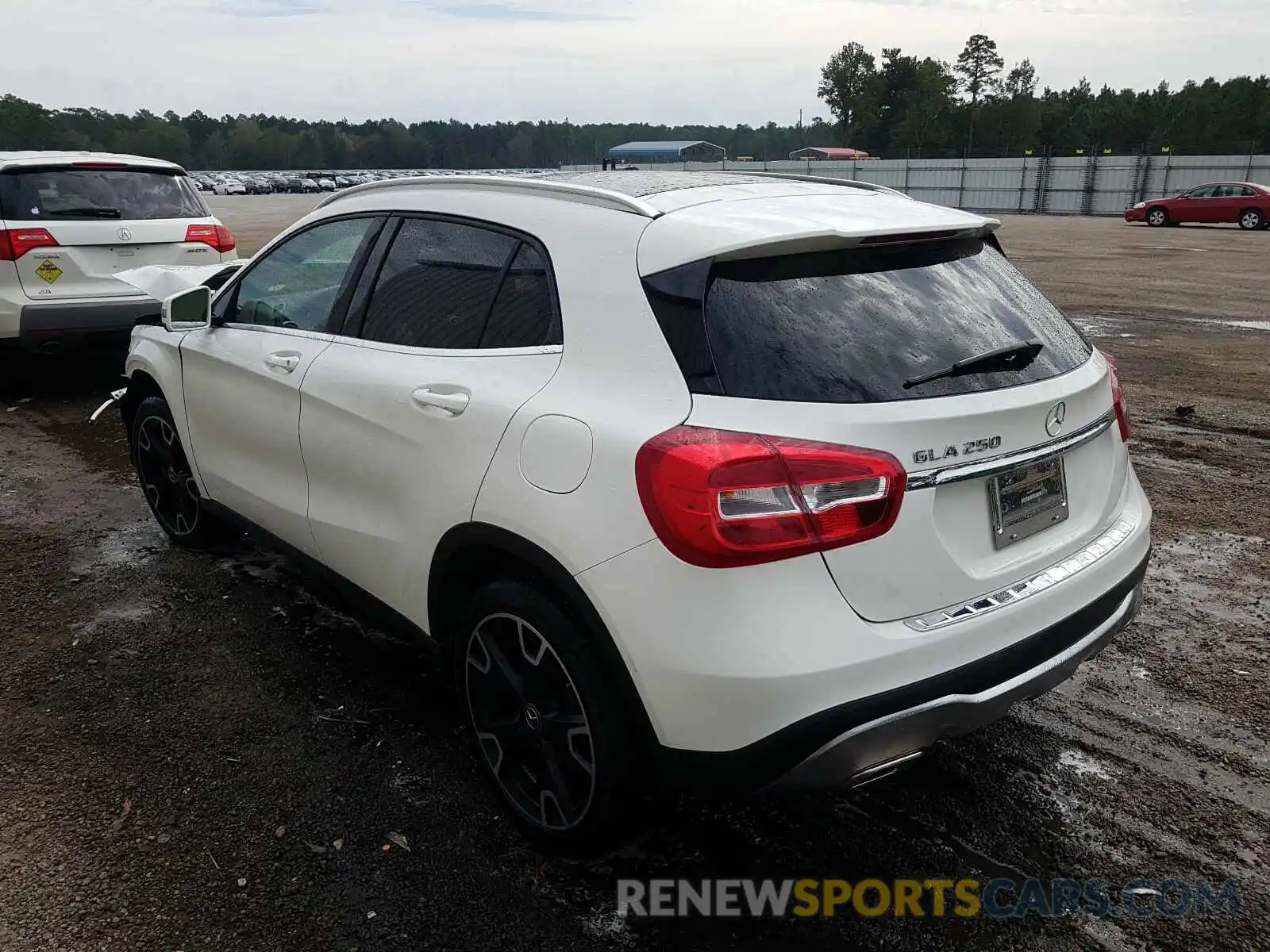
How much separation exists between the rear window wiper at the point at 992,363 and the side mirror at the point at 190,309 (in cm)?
308

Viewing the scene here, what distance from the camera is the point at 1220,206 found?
2977 centimetres

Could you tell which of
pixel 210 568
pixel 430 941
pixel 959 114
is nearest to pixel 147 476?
pixel 210 568

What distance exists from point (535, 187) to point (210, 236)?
20.6 feet

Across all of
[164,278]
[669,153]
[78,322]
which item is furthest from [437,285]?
[669,153]

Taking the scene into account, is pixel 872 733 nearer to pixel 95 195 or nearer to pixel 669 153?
pixel 95 195

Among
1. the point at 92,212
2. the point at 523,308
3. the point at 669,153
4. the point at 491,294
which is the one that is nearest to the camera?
the point at 523,308

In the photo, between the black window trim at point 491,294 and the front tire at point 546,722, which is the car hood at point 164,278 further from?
the front tire at point 546,722

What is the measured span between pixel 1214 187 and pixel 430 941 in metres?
34.6

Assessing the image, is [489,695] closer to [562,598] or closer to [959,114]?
[562,598]

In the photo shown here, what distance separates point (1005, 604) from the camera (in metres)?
2.35

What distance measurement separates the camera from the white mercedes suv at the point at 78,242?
7.13m

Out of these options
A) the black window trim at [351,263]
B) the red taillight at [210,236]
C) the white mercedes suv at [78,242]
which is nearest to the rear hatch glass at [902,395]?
the black window trim at [351,263]

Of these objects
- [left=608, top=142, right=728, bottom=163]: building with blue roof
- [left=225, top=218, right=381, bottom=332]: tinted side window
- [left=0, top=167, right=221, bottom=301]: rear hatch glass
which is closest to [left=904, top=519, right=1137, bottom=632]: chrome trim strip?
[left=225, top=218, right=381, bottom=332]: tinted side window

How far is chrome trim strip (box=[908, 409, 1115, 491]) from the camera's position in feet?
7.18
